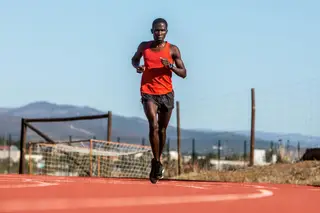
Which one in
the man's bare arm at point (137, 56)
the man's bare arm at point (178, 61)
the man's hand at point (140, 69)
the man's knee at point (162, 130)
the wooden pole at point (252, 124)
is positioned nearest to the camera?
the man's hand at point (140, 69)

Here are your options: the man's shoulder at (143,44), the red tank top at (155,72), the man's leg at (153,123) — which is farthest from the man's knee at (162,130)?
the man's shoulder at (143,44)

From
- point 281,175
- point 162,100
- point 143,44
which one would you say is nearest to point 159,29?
point 143,44

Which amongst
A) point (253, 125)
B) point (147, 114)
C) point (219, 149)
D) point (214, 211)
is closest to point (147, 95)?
point (147, 114)

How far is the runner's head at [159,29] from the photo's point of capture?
11.3 metres

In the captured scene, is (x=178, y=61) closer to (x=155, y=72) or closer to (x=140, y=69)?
(x=155, y=72)

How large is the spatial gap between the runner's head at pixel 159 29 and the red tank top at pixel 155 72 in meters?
0.16

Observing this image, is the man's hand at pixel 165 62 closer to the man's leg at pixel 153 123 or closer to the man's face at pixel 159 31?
the man's face at pixel 159 31

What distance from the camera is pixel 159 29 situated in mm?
11352

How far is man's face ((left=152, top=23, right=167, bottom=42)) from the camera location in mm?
11344

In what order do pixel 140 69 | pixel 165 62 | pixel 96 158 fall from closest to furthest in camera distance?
pixel 165 62, pixel 140 69, pixel 96 158

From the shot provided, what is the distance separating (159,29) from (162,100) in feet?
3.19

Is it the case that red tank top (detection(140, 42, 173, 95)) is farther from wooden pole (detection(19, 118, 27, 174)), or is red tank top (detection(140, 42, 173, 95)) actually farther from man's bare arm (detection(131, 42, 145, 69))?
wooden pole (detection(19, 118, 27, 174))

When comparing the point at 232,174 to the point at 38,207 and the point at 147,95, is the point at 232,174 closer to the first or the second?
the point at 147,95

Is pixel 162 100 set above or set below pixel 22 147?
above
